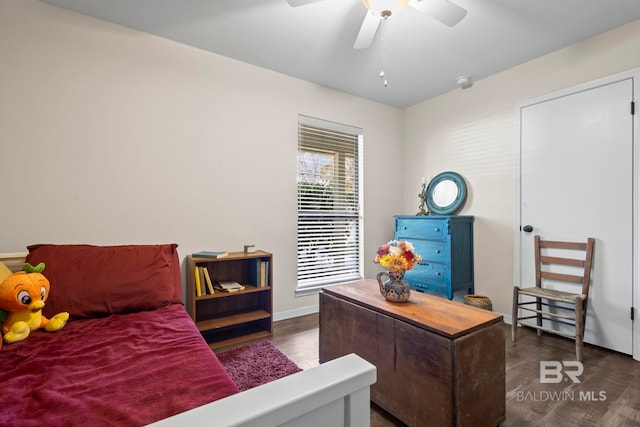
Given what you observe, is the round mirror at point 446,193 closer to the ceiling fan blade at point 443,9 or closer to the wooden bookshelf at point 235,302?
the ceiling fan blade at point 443,9

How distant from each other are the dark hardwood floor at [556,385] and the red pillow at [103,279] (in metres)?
1.11

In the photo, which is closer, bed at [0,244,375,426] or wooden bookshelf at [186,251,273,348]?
bed at [0,244,375,426]

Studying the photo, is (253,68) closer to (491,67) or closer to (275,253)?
(275,253)

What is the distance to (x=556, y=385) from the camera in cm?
186

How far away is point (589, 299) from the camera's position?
2422 mm

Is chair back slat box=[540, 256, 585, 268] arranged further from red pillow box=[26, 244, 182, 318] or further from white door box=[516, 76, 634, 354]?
red pillow box=[26, 244, 182, 318]

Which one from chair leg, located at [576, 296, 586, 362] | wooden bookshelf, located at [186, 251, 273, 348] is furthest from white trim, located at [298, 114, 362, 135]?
chair leg, located at [576, 296, 586, 362]

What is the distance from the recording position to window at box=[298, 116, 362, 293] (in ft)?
10.6

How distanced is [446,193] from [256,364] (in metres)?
2.76

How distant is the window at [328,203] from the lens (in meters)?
3.23

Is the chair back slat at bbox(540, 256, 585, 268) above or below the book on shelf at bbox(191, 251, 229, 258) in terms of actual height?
below

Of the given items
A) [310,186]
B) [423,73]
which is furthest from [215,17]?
[423,73]

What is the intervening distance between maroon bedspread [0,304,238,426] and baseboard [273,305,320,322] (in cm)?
155

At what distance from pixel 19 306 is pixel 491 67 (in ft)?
13.2
